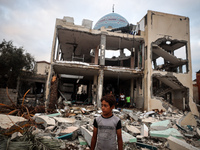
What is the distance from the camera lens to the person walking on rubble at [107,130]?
207cm

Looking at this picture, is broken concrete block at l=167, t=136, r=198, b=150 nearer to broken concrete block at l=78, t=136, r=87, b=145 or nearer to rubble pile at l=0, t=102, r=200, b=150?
rubble pile at l=0, t=102, r=200, b=150

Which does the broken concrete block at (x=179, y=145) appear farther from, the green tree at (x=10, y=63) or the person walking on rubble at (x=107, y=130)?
the green tree at (x=10, y=63)

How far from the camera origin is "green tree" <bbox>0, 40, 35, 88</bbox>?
15.3 metres

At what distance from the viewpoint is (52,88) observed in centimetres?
1191

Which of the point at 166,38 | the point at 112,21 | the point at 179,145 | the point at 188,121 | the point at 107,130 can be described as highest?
the point at 112,21

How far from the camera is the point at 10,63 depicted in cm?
1554

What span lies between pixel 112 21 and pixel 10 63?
44.6 feet

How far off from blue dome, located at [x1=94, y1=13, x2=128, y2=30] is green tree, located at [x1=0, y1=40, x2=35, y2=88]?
10.7 metres

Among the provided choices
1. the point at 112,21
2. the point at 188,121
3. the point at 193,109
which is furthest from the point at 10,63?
the point at 193,109

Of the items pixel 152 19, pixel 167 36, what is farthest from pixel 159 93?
pixel 152 19

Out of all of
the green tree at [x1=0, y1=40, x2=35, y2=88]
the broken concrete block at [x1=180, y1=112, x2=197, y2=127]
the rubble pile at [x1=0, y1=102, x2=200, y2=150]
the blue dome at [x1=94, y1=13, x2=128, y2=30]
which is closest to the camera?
the rubble pile at [x1=0, y1=102, x2=200, y2=150]

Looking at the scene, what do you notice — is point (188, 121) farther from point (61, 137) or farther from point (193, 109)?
point (61, 137)

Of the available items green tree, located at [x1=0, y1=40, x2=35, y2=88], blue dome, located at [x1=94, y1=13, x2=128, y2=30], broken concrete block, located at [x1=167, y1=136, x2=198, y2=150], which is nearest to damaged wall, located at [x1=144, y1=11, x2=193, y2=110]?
blue dome, located at [x1=94, y1=13, x2=128, y2=30]

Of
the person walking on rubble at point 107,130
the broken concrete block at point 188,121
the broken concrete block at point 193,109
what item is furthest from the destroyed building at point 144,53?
the person walking on rubble at point 107,130
